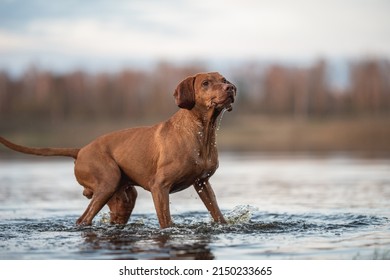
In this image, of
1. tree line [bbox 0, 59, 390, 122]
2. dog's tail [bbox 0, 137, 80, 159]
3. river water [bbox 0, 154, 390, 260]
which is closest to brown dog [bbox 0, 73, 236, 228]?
dog's tail [bbox 0, 137, 80, 159]

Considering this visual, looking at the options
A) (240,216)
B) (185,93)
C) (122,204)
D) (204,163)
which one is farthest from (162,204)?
(240,216)

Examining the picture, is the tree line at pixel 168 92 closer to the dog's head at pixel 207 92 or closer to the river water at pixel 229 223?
the river water at pixel 229 223

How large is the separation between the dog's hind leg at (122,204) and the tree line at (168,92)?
45.4 feet

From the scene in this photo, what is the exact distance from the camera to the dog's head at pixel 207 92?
Answer: 8117 millimetres

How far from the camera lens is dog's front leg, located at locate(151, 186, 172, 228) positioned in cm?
841

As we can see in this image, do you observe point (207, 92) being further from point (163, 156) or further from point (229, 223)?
point (229, 223)

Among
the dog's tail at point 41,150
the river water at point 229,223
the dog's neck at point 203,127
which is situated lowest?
the river water at point 229,223

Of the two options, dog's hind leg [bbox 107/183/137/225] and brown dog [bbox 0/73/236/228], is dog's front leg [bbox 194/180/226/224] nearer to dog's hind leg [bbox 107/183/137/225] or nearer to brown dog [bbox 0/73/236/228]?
brown dog [bbox 0/73/236/228]

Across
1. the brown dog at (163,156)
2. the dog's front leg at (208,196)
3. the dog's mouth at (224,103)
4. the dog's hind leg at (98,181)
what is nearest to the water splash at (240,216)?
the dog's front leg at (208,196)

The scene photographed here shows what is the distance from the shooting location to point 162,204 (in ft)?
27.6

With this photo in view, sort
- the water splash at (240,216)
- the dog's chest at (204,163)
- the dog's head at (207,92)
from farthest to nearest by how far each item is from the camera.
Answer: the water splash at (240,216) < the dog's chest at (204,163) < the dog's head at (207,92)

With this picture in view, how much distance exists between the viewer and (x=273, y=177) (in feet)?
55.2

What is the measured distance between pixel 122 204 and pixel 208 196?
4.08ft
